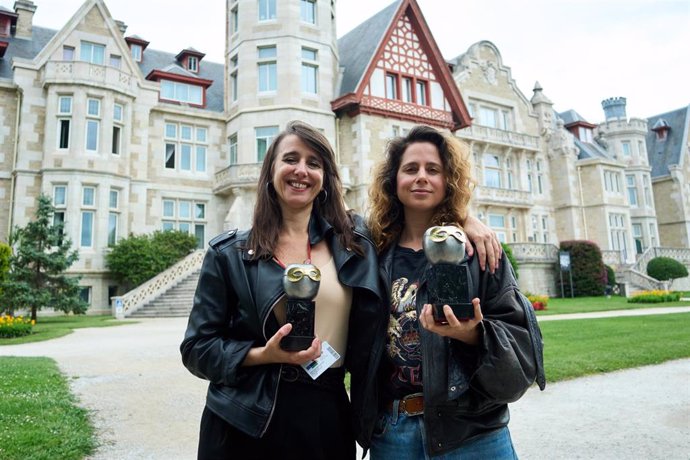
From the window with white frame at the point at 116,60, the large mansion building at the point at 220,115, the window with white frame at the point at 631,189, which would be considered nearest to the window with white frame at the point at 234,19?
the large mansion building at the point at 220,115

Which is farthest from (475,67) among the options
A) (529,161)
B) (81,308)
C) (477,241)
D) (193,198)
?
(477,241)

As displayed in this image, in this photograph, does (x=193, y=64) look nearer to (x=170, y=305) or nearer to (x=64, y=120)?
(x=64, y=120)

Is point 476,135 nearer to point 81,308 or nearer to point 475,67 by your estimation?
point 475,67

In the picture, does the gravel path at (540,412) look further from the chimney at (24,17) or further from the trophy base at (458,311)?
the chimney at (24,17)

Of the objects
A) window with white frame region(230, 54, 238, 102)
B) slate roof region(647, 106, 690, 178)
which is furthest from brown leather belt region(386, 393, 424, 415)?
slate roof region(647, 106, 690, 178)

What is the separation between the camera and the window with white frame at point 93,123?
2027 cm

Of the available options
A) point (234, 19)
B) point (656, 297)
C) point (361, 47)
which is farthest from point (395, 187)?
point (234, 19)

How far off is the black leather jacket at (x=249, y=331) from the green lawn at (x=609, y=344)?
462cm

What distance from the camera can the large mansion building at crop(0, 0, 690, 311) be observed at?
19953mm

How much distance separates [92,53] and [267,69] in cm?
781

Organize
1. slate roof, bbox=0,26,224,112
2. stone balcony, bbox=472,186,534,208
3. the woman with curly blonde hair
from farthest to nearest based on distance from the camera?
stone balcony, bbox=472,186,534,208, slate roof, bbox=0,26,224,112, the woman with curly blonde hair

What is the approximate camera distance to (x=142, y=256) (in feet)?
62.6

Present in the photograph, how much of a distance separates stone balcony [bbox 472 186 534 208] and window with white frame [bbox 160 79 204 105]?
52.1ft

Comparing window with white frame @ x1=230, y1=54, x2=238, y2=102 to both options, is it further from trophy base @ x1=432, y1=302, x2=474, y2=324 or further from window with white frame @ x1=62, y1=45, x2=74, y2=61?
trophy base @ x1=432, y1=302, x2=474, y2=324
